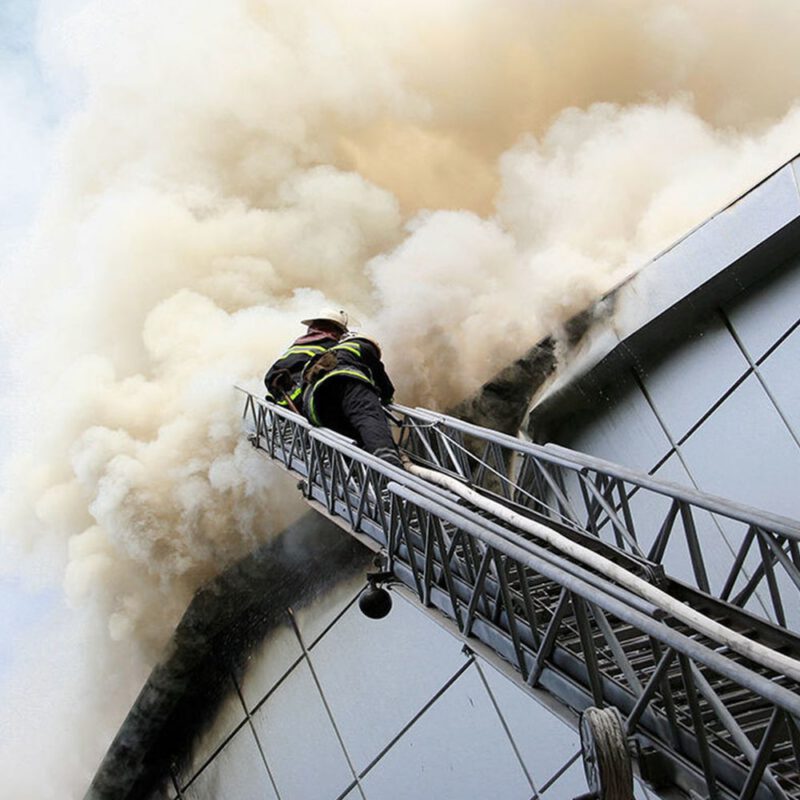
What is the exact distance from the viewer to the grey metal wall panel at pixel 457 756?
7.21 meters

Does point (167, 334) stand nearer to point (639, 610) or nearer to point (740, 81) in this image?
point (740, 81)

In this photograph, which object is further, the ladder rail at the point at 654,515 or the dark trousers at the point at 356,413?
the dark trousers at the point at 356,413

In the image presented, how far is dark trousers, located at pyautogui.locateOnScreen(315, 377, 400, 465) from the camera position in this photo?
6004mm

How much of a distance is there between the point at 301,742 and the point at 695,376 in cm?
550

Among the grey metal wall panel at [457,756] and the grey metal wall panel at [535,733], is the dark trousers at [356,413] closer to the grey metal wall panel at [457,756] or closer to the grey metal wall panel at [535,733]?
the grey metal wall panel at [535,733]

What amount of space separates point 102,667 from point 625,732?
9709mm

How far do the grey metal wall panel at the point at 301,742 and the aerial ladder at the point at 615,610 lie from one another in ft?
10.9

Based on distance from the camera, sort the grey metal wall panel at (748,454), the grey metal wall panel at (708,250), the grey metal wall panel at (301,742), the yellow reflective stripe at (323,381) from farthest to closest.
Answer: the grey metal wall panel at (301,742)
the grey metal wall panel at (708,250)
the grey metal wall panel at (748,454)
the yellow reflective stripe at (323,381)

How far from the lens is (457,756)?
7.54 meters

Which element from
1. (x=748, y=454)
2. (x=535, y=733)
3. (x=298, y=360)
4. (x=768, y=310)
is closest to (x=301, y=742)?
(x=535, y=733)

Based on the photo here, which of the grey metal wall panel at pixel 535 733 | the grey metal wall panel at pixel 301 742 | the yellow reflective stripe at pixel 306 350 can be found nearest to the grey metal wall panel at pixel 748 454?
the grey metal wall panel at pixel 535 733

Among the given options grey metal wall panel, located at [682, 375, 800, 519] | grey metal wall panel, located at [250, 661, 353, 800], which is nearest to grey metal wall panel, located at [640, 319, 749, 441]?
grey metal wall panel, located at [682, 375, 800, 519]

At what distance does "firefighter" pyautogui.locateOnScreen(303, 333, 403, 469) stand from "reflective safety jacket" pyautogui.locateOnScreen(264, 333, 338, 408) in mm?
368

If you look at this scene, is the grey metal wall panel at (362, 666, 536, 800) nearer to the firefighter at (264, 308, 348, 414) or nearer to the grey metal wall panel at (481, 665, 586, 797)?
the grey metal wall panel at (481, 665, 586, 797)
